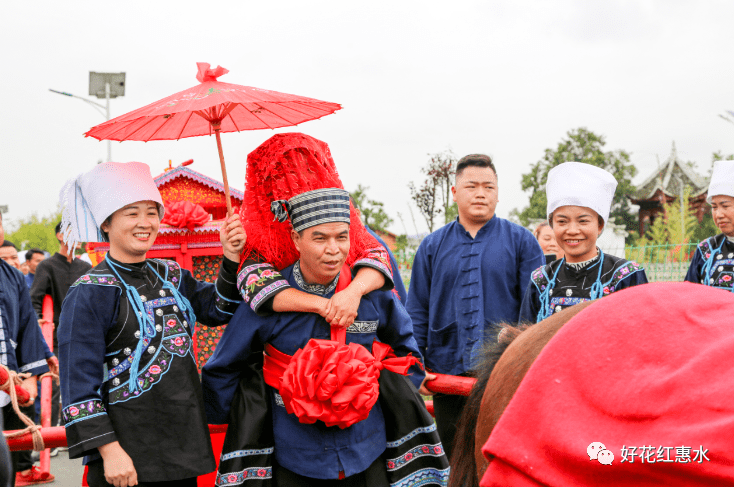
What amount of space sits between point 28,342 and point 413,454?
261 centimetres

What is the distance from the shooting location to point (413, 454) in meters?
2.20

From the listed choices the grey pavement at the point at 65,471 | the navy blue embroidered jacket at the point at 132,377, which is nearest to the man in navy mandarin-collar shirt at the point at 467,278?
the navy blue embroidered jacket at the point at 132,377

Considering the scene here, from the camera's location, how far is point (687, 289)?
1.05 m

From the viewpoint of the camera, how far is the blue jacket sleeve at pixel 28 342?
3547mm

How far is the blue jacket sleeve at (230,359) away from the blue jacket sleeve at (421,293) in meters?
1.65

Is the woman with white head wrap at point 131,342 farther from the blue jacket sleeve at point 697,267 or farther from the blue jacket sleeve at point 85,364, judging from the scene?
the blue jacket sleeve at point 697,267

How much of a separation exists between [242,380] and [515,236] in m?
2.00

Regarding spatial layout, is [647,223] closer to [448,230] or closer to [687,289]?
[448,230]

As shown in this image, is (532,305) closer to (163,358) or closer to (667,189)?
(163,358)

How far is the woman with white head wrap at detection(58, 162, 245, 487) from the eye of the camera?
6.76ft

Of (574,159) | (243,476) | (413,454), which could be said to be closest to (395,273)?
(413,454)

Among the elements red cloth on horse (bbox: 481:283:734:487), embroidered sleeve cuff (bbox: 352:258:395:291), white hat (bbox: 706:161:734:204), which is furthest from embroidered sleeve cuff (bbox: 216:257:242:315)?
white hat (bbox: 706:161:734:204)

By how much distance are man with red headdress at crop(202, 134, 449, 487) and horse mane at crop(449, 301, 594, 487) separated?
57 cm

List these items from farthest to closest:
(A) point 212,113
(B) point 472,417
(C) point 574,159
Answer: (C) point 574,159 → (A) point 212,113 → (B) point 472,417
